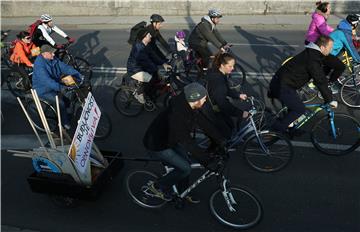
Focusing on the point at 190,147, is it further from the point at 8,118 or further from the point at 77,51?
the point at 77,51

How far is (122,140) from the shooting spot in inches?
292

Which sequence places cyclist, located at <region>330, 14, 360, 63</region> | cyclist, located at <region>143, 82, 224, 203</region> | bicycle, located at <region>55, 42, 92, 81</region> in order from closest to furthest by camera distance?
cyclist, located at <region>143, 82, 224, 203</region>, cyclist, located at <region>330, 14, 360, 63</region>, bicycle, located at <region>55, 42, 92, 81</region>

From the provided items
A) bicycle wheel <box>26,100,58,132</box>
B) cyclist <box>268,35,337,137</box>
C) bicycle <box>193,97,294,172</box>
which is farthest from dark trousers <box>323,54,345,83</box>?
bicycle wheel <box>26,100,58,132</box>

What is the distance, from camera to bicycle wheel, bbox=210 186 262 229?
189 inches

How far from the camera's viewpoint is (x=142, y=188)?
211 inches

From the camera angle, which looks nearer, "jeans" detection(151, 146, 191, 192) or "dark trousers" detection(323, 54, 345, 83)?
"jeans" detection(151, 146, 191, 192)

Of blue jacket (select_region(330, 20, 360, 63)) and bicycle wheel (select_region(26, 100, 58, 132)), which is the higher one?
blue jacket (select_region(330, 20, 360, 63))

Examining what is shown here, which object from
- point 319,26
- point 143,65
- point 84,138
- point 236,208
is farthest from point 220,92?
point 319,26

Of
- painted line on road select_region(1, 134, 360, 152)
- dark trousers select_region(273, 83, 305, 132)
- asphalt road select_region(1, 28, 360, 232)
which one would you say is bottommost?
painted line on road select_region(1, 134, 360, 152)

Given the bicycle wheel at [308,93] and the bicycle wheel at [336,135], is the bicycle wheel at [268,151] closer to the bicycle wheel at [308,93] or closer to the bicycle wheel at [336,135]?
the bicycle wheel at [336,135]

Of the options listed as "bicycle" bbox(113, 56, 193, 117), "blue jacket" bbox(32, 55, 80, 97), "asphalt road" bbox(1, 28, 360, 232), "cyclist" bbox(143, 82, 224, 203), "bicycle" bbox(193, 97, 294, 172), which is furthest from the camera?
"bicycle" bbox(113, 56, 193, 117)

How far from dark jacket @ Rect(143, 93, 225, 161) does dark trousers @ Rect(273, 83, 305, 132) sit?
2.02 meters

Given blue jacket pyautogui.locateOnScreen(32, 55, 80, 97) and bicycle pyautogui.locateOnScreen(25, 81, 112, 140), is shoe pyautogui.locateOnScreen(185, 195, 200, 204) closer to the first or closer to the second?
bicycle pyautogui.locateOnScreen(25, 81, 112, 140)

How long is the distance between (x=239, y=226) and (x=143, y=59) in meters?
4.23
